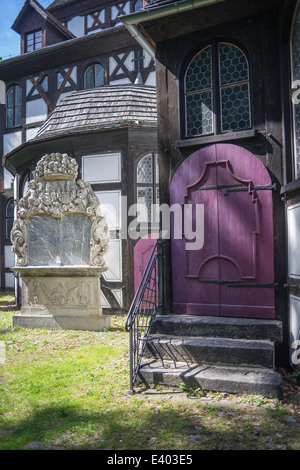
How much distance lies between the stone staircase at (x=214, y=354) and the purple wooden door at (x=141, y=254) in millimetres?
4665

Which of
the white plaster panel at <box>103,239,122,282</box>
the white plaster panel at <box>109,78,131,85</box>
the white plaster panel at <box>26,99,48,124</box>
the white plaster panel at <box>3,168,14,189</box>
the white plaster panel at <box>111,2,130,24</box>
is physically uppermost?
the white plaster panel at <box>111,2,130,24</box>

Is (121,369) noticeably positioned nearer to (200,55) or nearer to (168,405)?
(168,405)

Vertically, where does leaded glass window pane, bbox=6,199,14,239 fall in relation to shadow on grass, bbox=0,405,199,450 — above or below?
above

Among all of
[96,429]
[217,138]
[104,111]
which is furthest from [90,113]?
[96,429]

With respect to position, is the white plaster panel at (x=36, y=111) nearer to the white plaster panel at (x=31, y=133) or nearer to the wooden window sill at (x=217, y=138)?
the white plaster panel at (x=31, y=133)

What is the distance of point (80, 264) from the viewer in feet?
29.5

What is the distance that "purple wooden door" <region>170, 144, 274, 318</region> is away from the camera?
5.55m

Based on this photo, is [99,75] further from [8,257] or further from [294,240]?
[294,240]

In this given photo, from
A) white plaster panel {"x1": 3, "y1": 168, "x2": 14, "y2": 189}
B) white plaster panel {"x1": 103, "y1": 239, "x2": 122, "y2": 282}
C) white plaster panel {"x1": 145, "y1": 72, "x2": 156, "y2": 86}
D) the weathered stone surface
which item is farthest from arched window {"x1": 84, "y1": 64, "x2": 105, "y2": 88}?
the weathered stone surface

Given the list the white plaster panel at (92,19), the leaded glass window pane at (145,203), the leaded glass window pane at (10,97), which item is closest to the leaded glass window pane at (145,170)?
the leaded glass window pane at (145,203)

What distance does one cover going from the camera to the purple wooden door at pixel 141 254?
34.3 ft

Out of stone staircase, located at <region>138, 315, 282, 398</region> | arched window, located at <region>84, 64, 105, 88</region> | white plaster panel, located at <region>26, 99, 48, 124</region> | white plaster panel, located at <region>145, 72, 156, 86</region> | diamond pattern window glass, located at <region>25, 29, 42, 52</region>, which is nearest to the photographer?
stone staircase, located at <region>138, 315, 282, 398</region>

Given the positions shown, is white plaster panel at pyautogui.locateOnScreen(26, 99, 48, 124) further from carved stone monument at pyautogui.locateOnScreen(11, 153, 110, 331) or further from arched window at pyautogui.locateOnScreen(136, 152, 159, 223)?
carved stone monument at pyautogui.locateOnScreen(11, 153, 110, 331)

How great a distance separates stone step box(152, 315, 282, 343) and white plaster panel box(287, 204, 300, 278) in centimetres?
74
